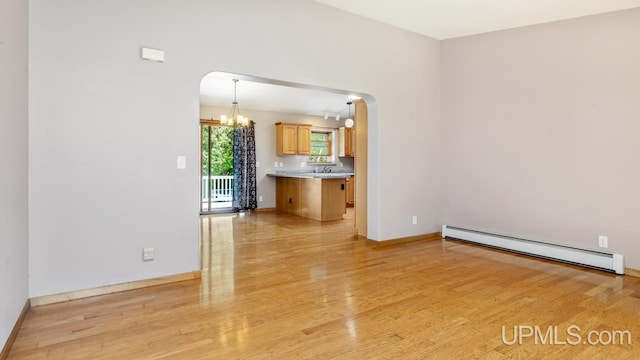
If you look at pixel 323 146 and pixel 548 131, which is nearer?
pixel 548 131

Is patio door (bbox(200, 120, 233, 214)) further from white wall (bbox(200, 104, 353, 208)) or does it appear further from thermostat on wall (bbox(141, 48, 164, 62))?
thermostat on wall (bbox(141, 48, 164, 62))

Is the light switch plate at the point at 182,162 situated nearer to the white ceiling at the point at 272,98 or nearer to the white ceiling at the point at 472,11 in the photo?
the white ceiling at the point at 472,11

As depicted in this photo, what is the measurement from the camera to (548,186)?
14.0ft

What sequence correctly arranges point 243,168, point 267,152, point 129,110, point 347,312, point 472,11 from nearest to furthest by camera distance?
point 347,312 → point 129,110 → point 472,11 → point 243,168 → point 267,152

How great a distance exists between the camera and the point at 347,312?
262 cm

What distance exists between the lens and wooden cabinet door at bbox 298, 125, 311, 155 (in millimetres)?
9109

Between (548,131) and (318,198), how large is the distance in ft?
13.5

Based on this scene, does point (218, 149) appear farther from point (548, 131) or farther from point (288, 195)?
point (548, 131)

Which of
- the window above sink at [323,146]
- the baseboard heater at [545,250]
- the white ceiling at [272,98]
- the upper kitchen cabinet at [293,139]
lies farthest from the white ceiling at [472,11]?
the window above sink at [323,146]

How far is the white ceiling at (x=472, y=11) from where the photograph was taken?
3.74 meters

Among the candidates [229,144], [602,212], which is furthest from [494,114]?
[229,144]

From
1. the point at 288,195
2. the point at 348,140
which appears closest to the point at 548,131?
the point at 288,195

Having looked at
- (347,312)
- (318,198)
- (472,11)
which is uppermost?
(472,11)

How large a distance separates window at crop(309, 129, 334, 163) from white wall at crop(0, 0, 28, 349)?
292 inches
